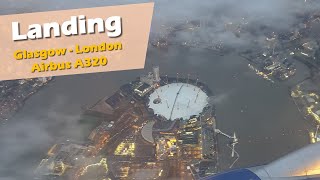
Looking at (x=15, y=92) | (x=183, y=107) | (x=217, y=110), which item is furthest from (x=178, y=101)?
(x=15, y=92)

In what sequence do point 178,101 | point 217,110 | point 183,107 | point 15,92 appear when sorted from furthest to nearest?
point 15,92
point 178,101
point 183,107
point 217,110

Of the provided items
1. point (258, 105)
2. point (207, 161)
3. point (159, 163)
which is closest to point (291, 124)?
point (258, 105)

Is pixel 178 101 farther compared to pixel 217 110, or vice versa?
pixel 178 101

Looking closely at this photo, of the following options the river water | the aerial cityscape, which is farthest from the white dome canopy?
the river water

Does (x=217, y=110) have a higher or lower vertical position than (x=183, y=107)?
lower

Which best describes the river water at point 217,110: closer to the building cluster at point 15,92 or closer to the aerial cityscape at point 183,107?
the aerial cityscape at point 183,107

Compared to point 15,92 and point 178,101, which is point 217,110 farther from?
point 15,92

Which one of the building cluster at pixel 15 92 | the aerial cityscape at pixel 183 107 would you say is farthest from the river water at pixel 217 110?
the building cluster at pixel 15 92
